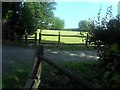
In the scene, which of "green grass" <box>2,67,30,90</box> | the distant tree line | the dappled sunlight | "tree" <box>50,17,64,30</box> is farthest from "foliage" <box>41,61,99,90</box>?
the distant tree line

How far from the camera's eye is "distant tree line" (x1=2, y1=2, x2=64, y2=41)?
67.3ft

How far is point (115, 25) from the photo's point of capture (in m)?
9.70

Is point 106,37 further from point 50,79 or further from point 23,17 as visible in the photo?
point 23,17

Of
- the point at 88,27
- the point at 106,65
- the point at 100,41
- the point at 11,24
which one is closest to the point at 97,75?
the point at 106,65

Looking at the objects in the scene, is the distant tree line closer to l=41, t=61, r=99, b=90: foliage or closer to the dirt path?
the dirt path

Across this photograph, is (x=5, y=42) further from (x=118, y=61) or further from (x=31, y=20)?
(x=118, y=61)

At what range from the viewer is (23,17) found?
20.7 meters

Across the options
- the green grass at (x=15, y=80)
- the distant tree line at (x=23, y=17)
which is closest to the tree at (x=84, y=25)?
the green grass at (x=15, y=80)

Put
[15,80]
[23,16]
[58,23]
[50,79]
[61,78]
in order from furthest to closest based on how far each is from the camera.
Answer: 1. [23,16]
2. [58,23]
3. [61,78]
4. [50,79]
5. [15,80]

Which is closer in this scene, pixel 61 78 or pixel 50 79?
pixel 50 79

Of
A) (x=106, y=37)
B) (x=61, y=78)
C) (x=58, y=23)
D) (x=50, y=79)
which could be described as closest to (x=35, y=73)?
(x=50, y=79)

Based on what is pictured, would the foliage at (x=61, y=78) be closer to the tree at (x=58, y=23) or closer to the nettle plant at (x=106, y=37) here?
the nettle plant at (x=106, y=37)

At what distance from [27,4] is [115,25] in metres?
11.6

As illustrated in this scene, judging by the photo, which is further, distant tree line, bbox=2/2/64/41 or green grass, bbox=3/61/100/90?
distant tree line, bbox=2/2/64/41
